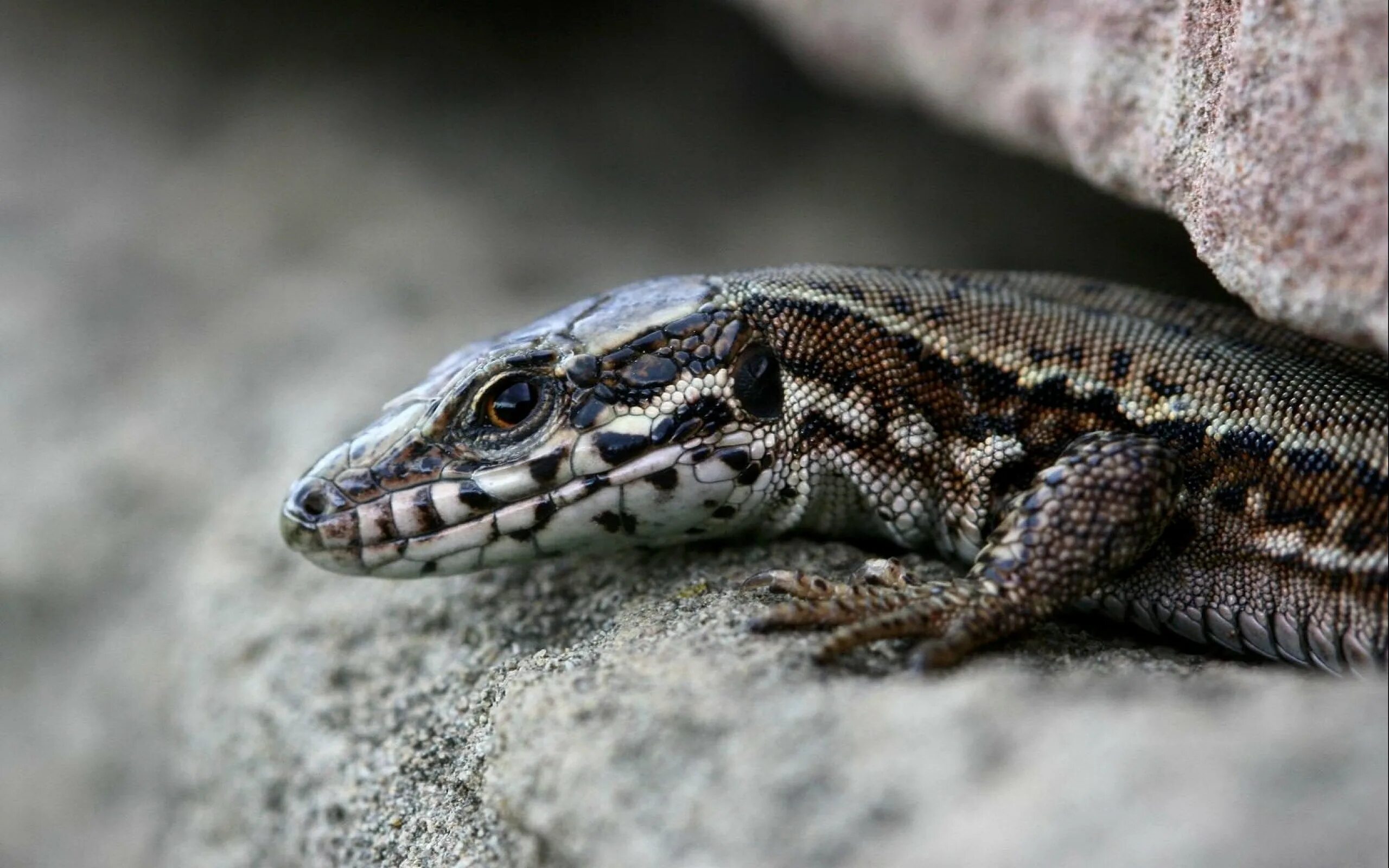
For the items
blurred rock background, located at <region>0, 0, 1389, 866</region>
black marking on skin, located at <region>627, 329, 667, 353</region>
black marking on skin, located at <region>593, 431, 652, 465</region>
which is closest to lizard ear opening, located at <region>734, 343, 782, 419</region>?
black marking on skin, located at <region>627, 329, 667, 353</region>

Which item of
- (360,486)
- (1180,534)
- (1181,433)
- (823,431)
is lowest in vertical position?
(1180,534)

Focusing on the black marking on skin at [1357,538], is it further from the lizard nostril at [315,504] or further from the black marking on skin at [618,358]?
the lizard nostril at [315,504]

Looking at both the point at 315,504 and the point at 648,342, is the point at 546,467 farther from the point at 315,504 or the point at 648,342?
the point at 315,504

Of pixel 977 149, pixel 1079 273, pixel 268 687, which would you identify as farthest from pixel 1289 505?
pixel 977 149

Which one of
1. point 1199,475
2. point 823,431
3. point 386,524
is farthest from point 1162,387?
point 386,524

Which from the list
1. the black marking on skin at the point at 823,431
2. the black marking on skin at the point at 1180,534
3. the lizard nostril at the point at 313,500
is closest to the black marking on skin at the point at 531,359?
the lizard nostril at the point at 313,500

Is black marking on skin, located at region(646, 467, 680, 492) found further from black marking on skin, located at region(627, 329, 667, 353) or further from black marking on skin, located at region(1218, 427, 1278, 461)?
black marking on skin, located at region(1218, 427, 1278, 461)
